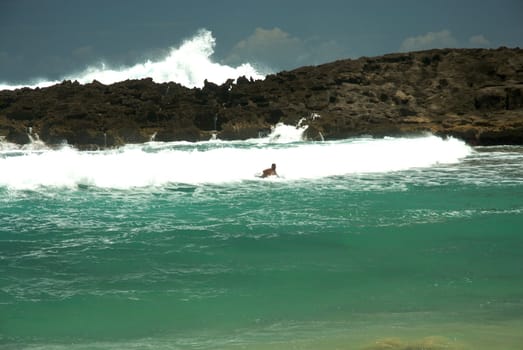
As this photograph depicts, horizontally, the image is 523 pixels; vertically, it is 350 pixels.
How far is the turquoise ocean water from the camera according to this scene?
488 cm

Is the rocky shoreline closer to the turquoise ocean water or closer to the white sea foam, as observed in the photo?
the white sea foam

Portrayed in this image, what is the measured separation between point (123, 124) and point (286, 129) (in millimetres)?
10317

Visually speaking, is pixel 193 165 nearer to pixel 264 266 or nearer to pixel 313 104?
pixel 264 266

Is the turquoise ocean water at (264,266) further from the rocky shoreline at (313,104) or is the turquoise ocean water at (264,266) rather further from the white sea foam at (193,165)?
the rocky shoreline at (313,104)

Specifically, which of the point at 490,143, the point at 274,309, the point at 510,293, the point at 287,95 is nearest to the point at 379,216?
the point at 510,293

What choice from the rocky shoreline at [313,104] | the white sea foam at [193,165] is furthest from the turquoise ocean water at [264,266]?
the rocky shoreline at [313,104]

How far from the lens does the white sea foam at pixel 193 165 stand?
15.6m

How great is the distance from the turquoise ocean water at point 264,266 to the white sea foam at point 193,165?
2.57 feet

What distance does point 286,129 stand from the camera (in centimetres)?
3684

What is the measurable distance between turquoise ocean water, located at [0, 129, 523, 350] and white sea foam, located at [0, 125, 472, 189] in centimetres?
78

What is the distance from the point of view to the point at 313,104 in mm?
39688

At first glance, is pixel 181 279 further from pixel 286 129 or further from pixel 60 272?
pixel 286 129

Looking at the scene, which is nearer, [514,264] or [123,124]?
[514,264]

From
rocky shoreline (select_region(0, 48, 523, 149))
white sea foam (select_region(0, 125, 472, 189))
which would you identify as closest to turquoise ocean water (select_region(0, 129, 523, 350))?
white sea foam (select_region(0, 125, 472, 189))
